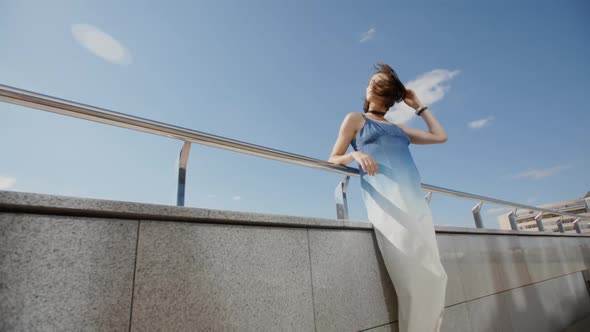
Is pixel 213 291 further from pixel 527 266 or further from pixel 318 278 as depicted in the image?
pixel 527 266

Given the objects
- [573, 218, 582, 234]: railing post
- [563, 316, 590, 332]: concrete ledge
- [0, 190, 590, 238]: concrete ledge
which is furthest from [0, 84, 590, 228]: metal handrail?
[573, 218, 582, 234]: railing post

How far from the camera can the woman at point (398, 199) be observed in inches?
80.0

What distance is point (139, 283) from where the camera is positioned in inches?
51.0

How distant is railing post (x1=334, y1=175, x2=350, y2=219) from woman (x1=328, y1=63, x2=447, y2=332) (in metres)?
0.21

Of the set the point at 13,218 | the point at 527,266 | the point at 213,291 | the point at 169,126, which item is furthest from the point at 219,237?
the point at 527,266

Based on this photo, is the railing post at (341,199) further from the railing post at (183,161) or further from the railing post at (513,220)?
the railing post at (513,220)

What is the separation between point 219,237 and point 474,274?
10.1 ft

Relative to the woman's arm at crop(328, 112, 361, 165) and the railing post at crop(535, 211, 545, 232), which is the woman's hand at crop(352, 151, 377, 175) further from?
the railing post at crop(535, 211, 545, 232)

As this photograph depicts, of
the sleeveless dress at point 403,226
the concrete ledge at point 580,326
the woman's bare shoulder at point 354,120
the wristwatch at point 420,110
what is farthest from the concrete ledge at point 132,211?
the concrete ledge at point 580,326

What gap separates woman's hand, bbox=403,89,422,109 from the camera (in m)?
2.81

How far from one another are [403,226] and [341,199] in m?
0.65

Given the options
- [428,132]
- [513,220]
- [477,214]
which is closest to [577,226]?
[513,220]

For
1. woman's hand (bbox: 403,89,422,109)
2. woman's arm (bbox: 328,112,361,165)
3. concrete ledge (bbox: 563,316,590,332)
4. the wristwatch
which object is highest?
woman's hand (bbox: 403,89,422,109)

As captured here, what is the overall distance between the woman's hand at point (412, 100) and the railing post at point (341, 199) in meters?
0.96
